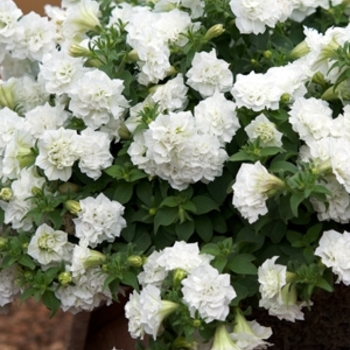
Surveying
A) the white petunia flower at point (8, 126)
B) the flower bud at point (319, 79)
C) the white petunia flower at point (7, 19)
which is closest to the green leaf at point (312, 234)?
the flower bud at point (319, 79)

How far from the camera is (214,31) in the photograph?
120 centimetres

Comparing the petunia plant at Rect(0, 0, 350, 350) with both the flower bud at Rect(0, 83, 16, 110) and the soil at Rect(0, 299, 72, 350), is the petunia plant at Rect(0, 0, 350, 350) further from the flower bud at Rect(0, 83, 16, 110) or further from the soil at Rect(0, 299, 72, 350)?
the soil at Rect(0, 299, 72, 350)

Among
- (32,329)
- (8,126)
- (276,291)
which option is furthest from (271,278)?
(32,329)

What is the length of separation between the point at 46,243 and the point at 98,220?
0.25 feet

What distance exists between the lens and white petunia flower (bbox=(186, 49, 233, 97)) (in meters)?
1.19

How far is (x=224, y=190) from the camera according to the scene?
1152 millimetres

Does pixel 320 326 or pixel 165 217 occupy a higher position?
pixel 165 217

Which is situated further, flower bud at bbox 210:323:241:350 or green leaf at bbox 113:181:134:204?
green leaf at bbox 113:181:134:204

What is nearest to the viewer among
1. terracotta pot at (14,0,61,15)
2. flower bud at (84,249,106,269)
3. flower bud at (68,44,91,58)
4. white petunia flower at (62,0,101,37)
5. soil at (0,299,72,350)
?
flower bud at (84,249,106,269)

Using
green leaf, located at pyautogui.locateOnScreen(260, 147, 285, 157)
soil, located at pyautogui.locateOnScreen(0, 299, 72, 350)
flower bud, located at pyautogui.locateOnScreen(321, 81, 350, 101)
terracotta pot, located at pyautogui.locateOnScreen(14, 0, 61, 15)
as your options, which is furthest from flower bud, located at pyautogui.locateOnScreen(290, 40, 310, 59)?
terracotta pot, located at pyautogui.locateOnScreen(14, 0, 61, 15)

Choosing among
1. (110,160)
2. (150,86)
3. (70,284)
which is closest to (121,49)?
(150,86)

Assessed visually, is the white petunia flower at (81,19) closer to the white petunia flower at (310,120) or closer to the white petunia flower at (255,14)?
the white petunia flower at (255,14)

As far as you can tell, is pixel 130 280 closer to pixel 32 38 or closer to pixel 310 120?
pixel 310 120

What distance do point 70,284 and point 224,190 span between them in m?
0.24
